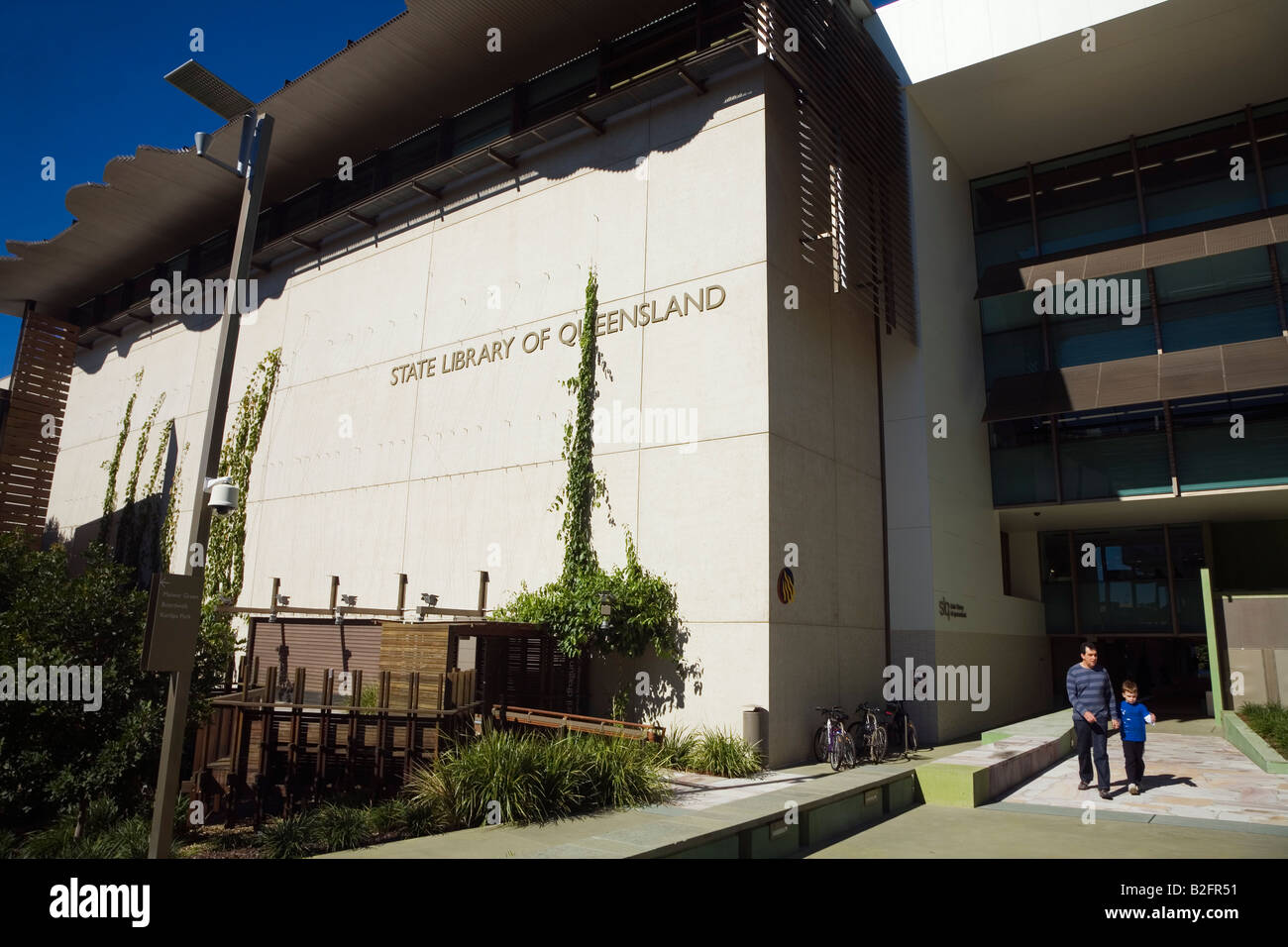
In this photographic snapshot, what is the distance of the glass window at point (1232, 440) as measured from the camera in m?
16.4

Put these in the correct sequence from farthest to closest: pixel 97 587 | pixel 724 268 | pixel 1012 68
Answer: pixel 1012 68 < pixel 724 268 < pixel 97 587

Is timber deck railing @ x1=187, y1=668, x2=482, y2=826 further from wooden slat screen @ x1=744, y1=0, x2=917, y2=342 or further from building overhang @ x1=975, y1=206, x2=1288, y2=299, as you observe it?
building overhang @ x1=975, y1=206, x2=1288, y2=299

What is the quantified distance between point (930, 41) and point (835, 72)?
12.2 ft

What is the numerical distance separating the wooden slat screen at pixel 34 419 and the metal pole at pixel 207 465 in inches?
1040

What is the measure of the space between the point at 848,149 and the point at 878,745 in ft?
33.5

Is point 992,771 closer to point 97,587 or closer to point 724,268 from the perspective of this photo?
point 724,268

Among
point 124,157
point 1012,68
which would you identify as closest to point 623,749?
point 1012,68

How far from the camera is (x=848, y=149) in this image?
1534 cm

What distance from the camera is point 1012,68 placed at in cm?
1669

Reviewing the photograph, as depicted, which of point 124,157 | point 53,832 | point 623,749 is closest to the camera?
point 53,832

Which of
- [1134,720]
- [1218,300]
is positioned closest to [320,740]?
[1134,720]

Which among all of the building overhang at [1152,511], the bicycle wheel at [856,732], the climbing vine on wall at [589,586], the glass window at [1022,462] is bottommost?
the bicycle wheel at [856,732]

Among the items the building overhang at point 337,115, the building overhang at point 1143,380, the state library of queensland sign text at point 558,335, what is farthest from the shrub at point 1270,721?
the building overhang at point 337,115

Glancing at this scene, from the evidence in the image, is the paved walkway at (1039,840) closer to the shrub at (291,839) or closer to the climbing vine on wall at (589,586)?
the shrub at (291,839)
